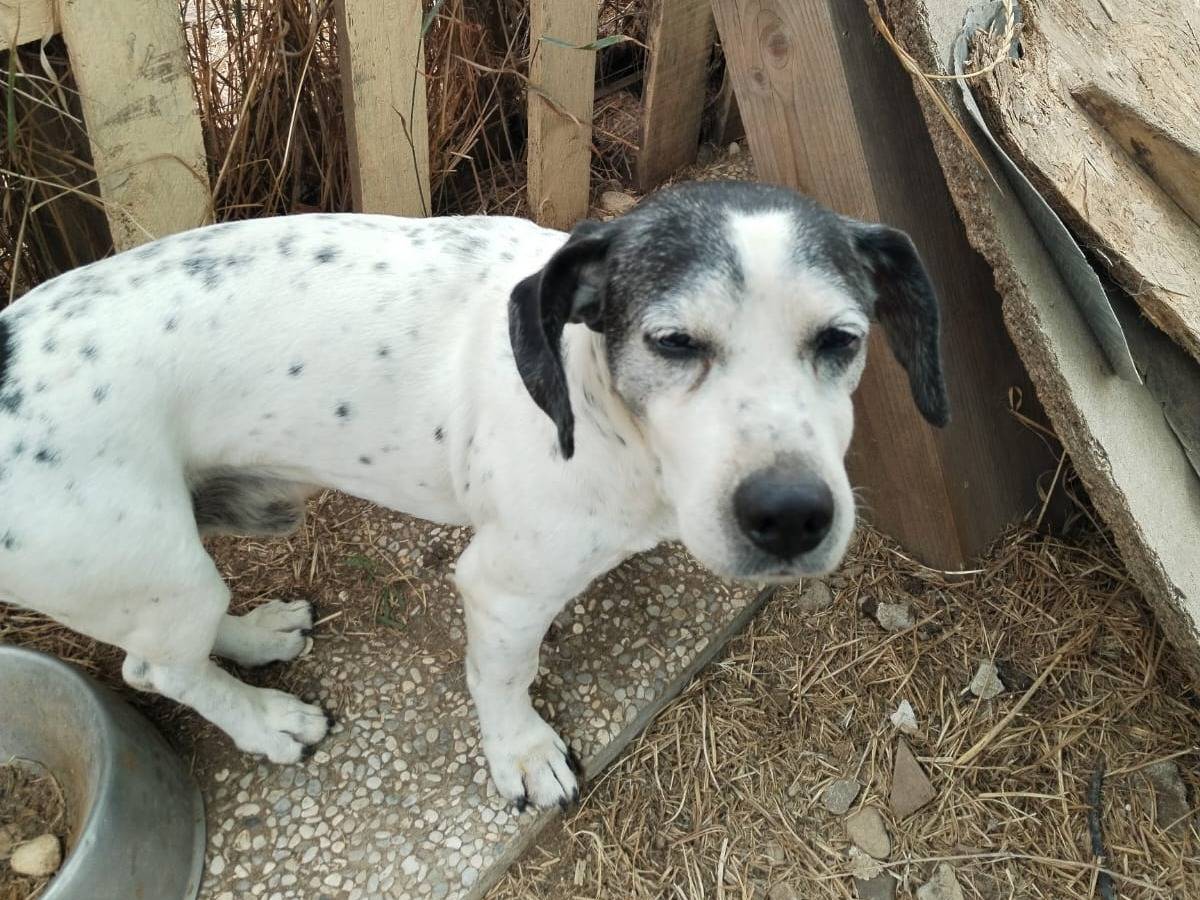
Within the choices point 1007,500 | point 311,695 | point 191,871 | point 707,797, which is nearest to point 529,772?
point 707,797

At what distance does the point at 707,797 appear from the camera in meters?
2.91

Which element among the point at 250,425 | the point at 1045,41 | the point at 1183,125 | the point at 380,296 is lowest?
the point at 250,425

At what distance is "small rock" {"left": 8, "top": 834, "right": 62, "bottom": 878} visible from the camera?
2.61m

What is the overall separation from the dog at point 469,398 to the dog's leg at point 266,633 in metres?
0.32

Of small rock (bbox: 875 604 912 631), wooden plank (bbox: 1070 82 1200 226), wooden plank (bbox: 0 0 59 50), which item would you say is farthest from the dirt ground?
wooden plank (bbox: 1070 82 1200 226)

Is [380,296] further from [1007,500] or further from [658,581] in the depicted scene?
[1007,500]

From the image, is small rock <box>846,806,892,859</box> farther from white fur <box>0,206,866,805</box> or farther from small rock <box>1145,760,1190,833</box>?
white fur <box>0,206,866,805</box>

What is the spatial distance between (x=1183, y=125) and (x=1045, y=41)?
1.73 ft

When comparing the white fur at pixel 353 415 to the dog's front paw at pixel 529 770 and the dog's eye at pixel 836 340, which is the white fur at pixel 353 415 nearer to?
the dog's eye at pixel 836 340

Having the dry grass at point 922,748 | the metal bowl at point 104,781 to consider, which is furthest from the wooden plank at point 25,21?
the dry grass at point 922,748

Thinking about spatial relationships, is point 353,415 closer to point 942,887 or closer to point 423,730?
point 423,730

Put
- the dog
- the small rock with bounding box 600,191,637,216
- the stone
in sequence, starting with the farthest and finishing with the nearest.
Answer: the small rock with bounding box 600,191,637,216 < the stone < the dog

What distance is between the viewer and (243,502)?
8.71 ft

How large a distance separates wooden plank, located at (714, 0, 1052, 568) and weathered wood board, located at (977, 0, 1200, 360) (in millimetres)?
353
